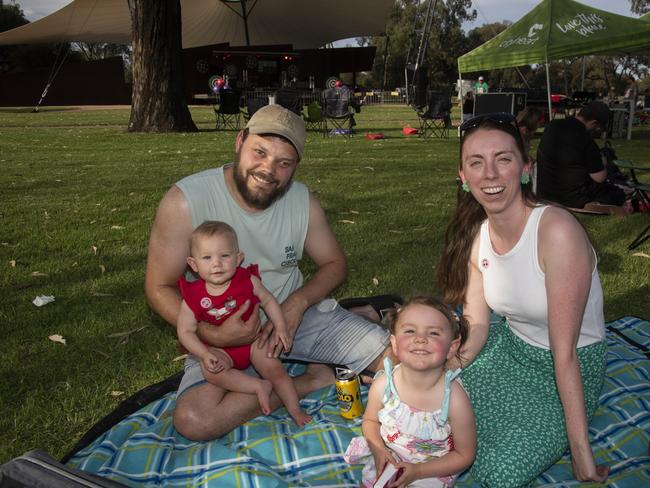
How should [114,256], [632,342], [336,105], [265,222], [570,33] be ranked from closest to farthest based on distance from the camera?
[265,222], [632,342], [114,256], [570,33], [336,105]

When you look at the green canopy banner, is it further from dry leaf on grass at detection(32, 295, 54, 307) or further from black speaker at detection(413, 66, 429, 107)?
dry leaf on grass at detection(32, 295, 54, 307)

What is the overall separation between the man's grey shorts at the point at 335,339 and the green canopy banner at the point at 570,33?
529 inches

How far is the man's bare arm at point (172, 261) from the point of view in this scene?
10.6 feet

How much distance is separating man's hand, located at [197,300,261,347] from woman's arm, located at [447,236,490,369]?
1.11 metres

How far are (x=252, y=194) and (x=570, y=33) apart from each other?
1421 centimetres

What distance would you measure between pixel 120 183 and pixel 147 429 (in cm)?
711

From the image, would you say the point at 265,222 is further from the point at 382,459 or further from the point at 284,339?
the point at 382,459

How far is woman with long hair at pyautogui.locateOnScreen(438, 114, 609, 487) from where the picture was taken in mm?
2645

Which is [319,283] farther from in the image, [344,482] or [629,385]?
[629,385]

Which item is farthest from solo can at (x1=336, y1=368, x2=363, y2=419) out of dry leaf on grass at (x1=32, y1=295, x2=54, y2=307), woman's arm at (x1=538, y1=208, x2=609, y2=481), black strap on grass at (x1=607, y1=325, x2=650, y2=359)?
dry leaf on grass at (x1=32, y1=295, x2=54, y2=307)

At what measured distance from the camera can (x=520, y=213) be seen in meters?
2.84

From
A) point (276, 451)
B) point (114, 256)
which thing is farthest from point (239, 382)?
point (114, 256)

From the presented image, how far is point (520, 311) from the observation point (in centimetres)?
300

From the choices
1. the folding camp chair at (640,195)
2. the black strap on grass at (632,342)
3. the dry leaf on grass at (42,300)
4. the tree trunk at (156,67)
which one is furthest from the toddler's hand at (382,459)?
the tree trunk at (156,67)
